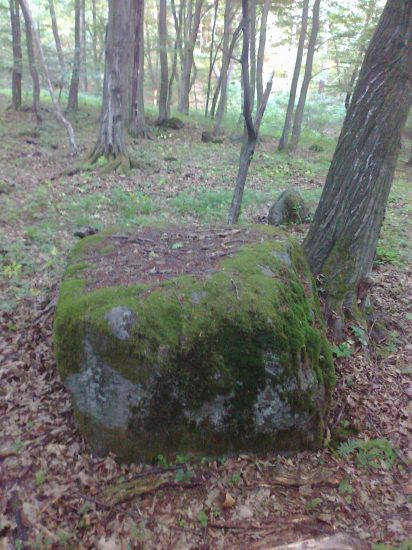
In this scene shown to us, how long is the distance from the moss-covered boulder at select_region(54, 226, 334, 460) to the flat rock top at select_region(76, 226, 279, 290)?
0.12m

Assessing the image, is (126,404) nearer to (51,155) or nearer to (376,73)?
(376,73)

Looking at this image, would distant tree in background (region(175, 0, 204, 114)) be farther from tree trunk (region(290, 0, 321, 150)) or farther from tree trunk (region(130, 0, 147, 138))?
tree trunk (region(290, 0, 321, 150))

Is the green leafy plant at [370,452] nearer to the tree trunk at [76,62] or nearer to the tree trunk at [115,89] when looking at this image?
the tree trunk at [115,89]

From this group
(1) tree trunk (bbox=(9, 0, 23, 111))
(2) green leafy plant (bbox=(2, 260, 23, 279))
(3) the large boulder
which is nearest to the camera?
(2) green leafy plant (bbox=(2, 260, 23, 279))

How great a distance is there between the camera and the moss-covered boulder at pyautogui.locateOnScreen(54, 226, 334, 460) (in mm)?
3119

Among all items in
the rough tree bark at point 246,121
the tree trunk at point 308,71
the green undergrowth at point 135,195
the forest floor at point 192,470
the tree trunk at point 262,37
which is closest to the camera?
the forest floor at point 192,470

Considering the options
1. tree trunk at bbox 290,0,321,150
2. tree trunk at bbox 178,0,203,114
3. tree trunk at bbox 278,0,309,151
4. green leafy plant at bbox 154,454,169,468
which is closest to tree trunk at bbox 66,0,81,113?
tree trunk at bbox 178,0,203,114

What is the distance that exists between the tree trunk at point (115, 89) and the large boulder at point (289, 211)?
15.8ft

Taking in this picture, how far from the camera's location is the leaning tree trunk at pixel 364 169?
13.9 feet

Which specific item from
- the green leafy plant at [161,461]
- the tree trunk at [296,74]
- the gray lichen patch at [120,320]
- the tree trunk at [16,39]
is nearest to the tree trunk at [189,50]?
the tree trunk at [296,74]

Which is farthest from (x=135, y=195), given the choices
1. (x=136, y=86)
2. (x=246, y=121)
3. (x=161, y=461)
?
(x=136, y=86)

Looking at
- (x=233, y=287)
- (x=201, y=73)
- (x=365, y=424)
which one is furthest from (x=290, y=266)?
(x=201, y=73)

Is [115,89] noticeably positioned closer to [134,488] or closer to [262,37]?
[262,37]

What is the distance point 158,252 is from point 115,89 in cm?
848
